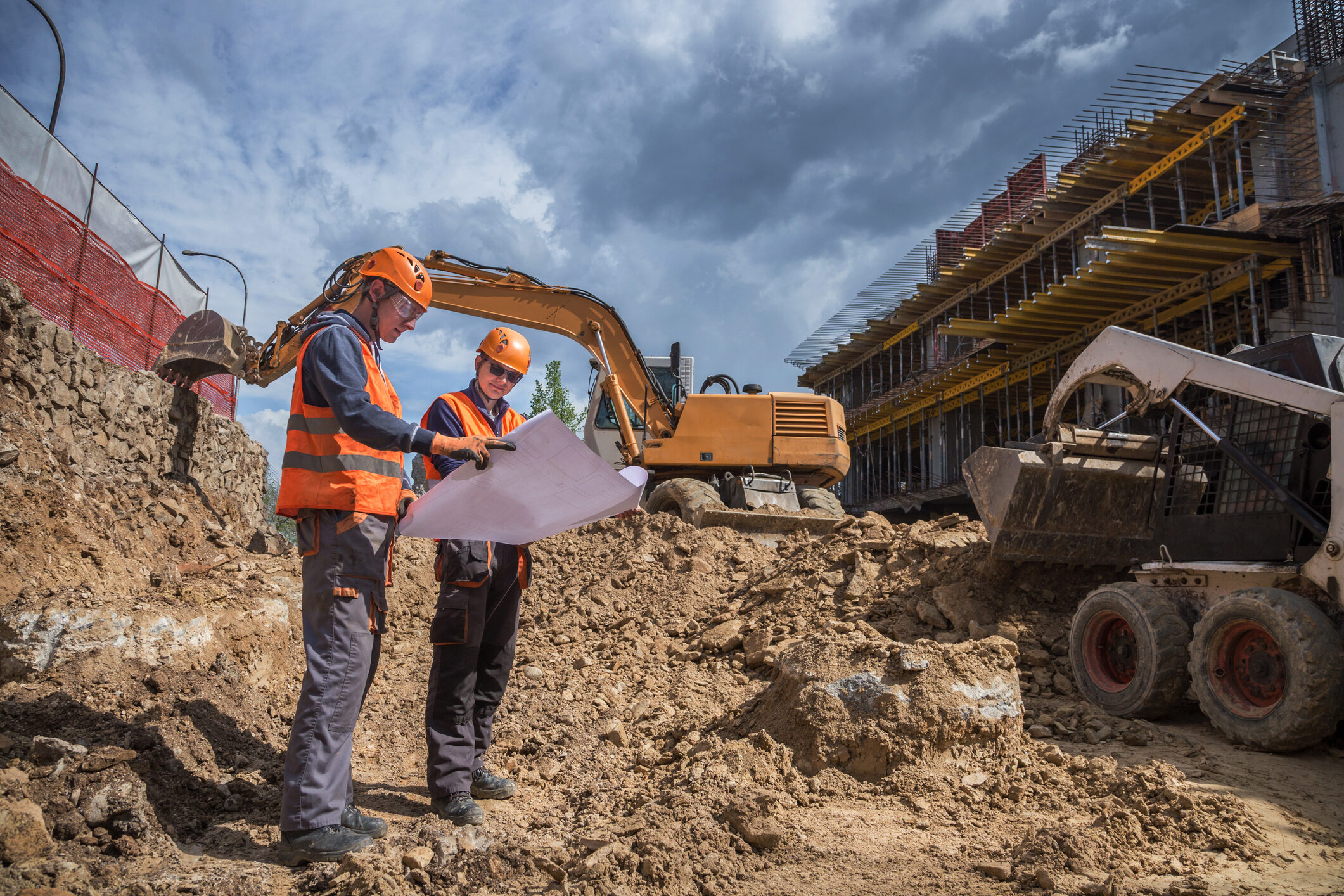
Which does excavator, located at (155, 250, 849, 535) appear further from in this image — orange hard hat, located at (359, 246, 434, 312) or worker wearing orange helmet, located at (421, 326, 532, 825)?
orange hard hat, located at (359, 246, 434, 312)

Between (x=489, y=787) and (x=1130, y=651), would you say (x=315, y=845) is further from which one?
(x=1130, y=651)

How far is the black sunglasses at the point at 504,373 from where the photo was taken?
12.0ft

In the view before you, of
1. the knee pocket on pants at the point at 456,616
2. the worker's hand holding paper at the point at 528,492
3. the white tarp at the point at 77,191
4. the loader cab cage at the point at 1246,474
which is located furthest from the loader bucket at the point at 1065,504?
the white tarp at the point at 77,191

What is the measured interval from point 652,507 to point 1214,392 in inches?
245

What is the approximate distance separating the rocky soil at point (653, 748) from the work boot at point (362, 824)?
8cm

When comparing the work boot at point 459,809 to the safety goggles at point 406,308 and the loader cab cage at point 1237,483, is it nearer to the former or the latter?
the safety goggles at point 406,308

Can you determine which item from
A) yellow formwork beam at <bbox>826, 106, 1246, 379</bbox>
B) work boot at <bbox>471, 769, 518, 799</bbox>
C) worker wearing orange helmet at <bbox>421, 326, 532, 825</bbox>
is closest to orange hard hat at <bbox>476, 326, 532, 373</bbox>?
worker wearing orange helmet at <bbox>421, 326, 532, 825</bbox>

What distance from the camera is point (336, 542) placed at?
114 inches

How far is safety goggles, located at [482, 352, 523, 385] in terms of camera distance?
365cm

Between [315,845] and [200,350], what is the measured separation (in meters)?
6.79

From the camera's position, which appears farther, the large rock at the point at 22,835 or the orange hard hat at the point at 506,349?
the orange hard hat at the point at 506,349

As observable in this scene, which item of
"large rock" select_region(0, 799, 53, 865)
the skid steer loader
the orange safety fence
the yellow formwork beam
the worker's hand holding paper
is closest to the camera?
"large rock" select_region(0, 799, 53, 865)

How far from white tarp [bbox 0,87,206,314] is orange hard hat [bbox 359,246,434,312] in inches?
213

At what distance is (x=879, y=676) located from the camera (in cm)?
394
